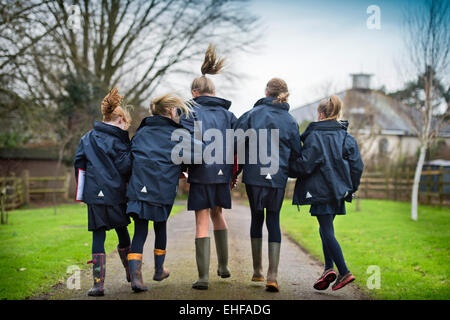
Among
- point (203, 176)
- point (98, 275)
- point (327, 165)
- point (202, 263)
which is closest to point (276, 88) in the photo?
point (327, 165)

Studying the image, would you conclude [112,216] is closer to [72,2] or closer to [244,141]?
[244,141]

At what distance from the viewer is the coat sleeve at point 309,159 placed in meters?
4.47

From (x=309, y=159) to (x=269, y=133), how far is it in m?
0.47

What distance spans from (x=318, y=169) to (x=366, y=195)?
748 inches

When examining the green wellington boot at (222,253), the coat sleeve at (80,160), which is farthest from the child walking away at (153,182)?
the green wellington boot at (222,253)

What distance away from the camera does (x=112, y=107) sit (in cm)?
454

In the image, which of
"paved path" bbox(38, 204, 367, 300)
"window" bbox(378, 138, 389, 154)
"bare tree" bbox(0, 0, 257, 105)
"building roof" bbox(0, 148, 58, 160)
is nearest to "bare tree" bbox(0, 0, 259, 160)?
"bare tree" bbox(0, 0, 257, 105)

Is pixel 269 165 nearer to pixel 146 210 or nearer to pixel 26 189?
pixel 146 210

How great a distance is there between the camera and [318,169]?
4.50 m

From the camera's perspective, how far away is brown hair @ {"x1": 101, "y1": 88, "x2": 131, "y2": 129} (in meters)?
4.49

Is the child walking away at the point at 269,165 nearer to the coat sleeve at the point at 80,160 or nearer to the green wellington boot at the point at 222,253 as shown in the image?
the green wellington boot at the point at 222,253

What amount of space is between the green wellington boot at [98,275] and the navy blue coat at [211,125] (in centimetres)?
112
